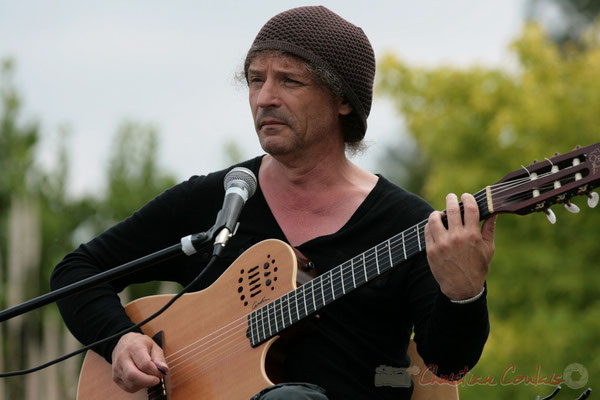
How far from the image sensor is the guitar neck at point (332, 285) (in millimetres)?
3357

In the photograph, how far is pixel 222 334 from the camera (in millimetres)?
3768

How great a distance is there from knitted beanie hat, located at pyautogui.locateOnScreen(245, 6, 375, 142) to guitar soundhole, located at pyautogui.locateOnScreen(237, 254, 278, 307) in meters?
0.79

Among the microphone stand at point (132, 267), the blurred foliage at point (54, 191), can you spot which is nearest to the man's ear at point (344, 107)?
the microphone stand at point (132, 267)

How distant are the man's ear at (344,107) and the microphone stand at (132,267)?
→ 104 cm

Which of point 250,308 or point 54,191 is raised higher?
point 250,308

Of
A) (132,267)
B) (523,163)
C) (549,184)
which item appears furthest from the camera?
(523,163)

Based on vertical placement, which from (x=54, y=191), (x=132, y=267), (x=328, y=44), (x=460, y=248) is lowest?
(x=54, y=191)

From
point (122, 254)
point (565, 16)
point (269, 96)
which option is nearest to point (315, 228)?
point (269, 96)

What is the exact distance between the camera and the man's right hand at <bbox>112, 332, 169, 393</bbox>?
3.78 meters

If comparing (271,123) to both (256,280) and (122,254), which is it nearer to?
(256,280)

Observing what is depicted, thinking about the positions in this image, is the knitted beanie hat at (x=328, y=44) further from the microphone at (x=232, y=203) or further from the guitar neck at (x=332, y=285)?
the guitar neck at (x=332, y=285)

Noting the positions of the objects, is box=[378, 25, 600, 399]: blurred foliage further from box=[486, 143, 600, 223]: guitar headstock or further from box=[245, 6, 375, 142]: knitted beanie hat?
box=[486, 143, 600, 223]: guitar headstock

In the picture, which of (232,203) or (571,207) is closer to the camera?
(571,207)

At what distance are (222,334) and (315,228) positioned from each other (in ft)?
1.84
